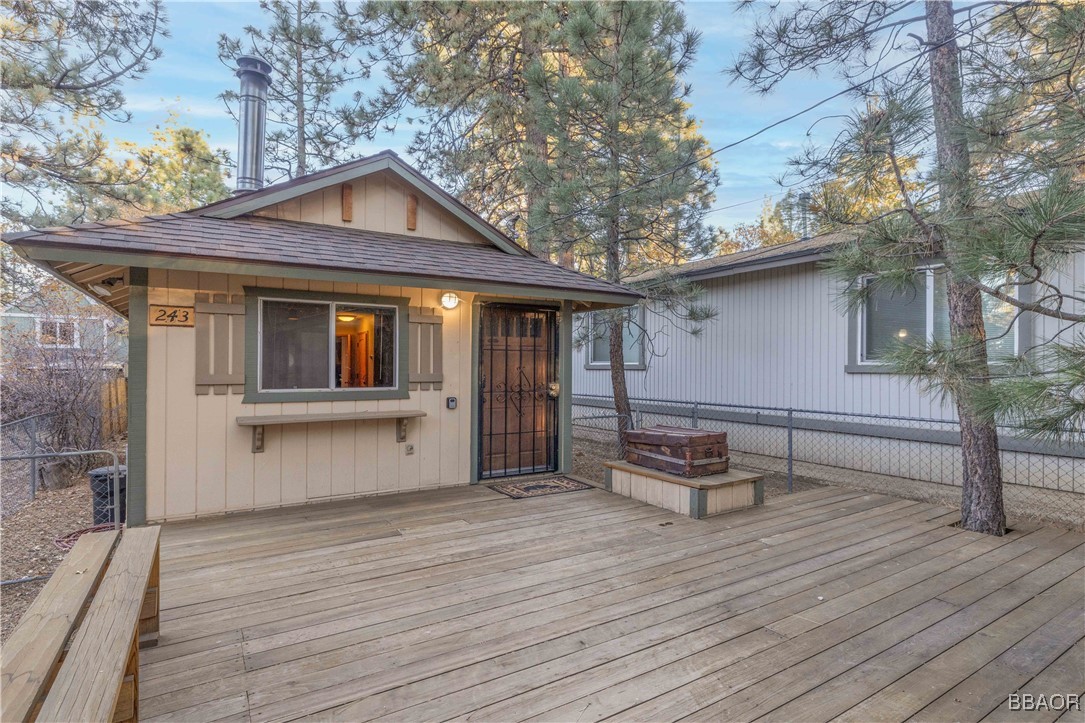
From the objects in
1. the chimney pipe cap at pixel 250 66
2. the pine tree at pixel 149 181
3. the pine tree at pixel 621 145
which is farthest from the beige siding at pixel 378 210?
the pine tree at pixel 149 181

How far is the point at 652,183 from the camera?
6441 millimetres

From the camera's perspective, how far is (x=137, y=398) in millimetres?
4074

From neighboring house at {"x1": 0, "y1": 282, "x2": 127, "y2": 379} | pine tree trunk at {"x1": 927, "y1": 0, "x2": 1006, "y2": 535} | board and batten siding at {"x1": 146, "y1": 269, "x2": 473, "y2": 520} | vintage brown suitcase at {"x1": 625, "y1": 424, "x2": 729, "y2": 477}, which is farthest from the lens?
neighboring house at {"x1": 0, "y1": 282, "x2": 127, "y2": 379}

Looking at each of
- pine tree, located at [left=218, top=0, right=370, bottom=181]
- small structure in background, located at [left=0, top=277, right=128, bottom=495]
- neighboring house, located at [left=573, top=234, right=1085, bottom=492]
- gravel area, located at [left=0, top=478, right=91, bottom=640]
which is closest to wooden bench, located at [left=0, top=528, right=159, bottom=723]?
gravel area, located at [left=0, top=478, right=91, bottom=640]

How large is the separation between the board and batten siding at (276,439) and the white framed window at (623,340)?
2.82m

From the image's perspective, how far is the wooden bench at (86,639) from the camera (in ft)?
4.23

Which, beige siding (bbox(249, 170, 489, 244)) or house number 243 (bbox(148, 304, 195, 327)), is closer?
house number 243 (bbox(148, 304, 195, 327))

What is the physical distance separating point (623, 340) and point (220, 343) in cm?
674

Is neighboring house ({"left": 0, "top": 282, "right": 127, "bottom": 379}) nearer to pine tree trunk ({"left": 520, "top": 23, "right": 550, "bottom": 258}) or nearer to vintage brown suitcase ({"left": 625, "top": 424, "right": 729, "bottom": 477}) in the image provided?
pine tree trunk ({"left": 520, "top": 23, "right": 550, "bottom": 258})

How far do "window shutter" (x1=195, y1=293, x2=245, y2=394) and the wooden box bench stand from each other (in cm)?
373

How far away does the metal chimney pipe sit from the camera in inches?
262

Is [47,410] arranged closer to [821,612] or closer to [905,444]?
[821,612]

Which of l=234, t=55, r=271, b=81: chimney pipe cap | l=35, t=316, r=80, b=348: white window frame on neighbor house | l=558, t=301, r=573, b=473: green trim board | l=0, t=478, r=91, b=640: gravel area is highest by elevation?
l=234, t=55, r=271, b=81: chimney pipe cap

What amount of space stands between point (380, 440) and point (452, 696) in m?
3.43
